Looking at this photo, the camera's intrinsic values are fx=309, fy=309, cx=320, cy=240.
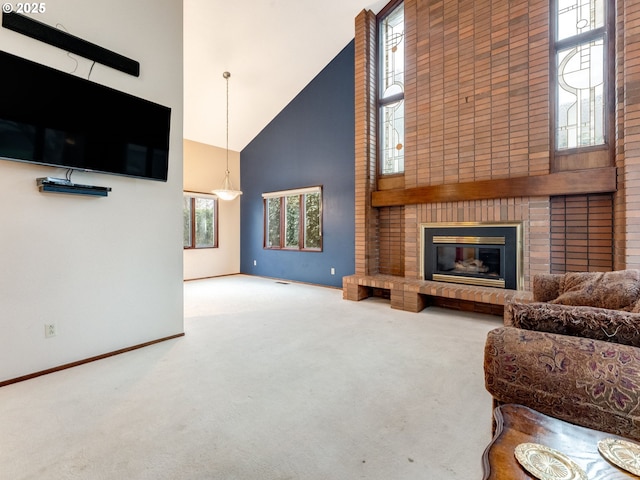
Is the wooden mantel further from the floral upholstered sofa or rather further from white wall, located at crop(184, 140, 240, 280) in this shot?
white wall, located at crop(184, 140, 240, 280)

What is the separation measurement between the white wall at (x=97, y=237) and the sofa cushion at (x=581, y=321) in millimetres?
2991

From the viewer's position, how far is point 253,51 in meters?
5.20

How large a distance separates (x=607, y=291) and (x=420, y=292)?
2380 mm

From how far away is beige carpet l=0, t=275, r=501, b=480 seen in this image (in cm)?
144

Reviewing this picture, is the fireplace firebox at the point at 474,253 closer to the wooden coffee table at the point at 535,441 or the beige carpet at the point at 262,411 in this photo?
the beige carpet at the point at 262,411

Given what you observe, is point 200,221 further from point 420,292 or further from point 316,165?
point 420,292

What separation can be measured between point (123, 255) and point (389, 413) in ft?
8.39

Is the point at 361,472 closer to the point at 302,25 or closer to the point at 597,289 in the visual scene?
the point at 597,289

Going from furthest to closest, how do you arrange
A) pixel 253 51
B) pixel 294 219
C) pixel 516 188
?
pixel 294 219
pixel 253 51
pixel 516 188

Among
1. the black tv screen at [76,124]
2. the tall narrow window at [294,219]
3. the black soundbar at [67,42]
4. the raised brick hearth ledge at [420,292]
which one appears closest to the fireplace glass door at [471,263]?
the raised brick hearth ledge at [420,292]

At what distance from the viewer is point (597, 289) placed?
181 cm

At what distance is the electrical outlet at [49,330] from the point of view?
2391mm

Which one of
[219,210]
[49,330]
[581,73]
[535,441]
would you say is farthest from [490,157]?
[219,210]

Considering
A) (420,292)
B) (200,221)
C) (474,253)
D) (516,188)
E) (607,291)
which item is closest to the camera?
(607,291)
